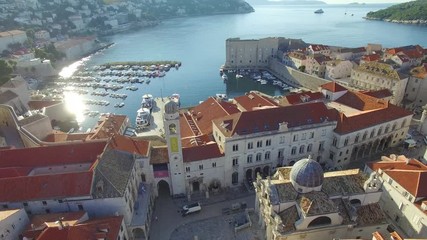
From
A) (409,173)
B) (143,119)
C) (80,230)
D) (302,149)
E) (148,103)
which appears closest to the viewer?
(80,230)

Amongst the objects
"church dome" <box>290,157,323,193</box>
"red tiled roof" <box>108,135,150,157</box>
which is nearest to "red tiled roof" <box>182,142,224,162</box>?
"red tiled roof" <box>108,135,150,157</box>

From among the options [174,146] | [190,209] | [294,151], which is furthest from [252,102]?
[190,209]

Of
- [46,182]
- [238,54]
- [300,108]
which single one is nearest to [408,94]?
[300,108]

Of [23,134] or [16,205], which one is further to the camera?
[23,134]

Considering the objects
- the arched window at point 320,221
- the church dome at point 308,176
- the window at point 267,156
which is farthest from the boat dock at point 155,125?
the arched window at point 320,221

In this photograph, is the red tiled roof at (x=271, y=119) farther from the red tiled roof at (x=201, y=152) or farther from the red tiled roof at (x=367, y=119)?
the red tiled roof at (x=201, y=152)

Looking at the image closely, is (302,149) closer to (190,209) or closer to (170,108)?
(190,209)

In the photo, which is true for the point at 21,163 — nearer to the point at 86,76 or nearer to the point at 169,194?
the point at 169,194

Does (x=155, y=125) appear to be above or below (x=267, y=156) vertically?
below
